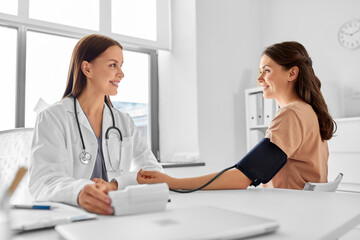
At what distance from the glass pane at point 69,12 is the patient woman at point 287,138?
1876 mm

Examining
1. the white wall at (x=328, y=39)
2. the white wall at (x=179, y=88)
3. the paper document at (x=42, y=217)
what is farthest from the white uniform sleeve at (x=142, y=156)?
the white wall at (x=328, y=39)

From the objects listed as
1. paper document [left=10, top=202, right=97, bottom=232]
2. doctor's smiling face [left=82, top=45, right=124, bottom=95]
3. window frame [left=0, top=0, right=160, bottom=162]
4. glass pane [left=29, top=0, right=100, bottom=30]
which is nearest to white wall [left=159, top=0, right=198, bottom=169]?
window frame [left=0, top=0, right=160, bottom=162]

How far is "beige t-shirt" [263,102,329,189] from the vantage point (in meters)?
1.20

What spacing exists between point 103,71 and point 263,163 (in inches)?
33.2

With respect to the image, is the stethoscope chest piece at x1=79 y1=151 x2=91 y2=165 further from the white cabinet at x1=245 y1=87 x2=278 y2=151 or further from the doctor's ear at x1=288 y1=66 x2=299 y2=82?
the white cabinet at x1=245 y1=87 x2=278 y2=151

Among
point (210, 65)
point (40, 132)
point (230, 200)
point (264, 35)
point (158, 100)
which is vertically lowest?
point (230, 200)

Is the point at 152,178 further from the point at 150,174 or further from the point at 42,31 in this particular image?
the point at 42,31

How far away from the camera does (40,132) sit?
122 cm

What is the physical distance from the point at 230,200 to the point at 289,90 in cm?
73

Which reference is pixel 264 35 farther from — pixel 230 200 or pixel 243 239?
pixel 243 239

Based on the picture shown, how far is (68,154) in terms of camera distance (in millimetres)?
1312

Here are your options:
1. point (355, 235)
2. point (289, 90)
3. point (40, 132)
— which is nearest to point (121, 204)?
point (40, 132)

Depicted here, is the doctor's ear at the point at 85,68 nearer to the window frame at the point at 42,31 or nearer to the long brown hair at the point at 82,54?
the long brown hair at the point at 82,54

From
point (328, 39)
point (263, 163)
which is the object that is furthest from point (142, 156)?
point (328, 39)
